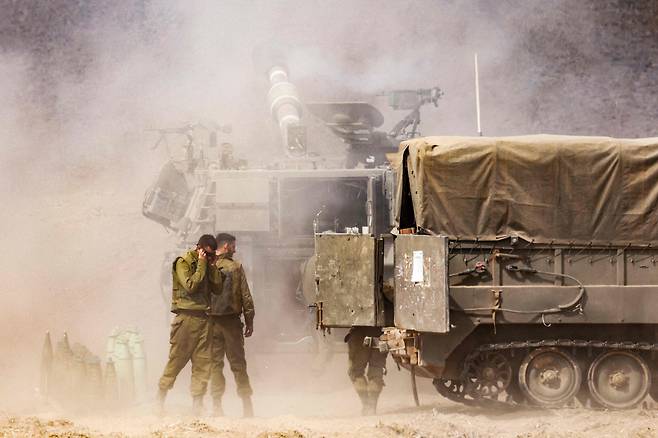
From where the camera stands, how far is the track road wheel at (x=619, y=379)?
11625 mm

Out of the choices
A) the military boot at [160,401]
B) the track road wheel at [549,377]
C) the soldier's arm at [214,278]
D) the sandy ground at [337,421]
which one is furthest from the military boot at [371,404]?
the military boot at [160,401]

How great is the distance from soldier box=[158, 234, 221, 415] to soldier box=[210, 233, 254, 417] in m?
0.13

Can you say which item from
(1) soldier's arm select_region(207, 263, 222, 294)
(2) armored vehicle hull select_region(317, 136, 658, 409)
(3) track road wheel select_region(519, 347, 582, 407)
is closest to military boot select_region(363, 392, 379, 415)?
(2) armored vehicle hull select_region(317, 136, 658, 409)

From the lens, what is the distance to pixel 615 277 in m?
11.5

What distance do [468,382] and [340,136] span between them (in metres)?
6.51

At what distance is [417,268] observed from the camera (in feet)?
36.2

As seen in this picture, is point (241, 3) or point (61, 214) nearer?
point (61, 214)

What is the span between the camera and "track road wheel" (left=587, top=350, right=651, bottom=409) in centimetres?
1162

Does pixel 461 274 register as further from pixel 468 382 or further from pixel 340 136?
pixel 340 136

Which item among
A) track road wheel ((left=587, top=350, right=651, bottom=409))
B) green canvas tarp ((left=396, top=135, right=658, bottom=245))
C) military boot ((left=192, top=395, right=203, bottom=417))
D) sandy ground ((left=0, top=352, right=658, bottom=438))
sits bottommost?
sandy ground ((left=0, top=352, right=658, bottom=438))

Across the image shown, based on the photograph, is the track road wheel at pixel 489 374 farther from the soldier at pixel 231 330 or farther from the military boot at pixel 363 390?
the soldier at pixel 231 330

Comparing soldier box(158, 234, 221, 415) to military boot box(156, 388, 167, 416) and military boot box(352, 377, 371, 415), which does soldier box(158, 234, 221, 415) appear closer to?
military boot box(156, 388, 167, 416)

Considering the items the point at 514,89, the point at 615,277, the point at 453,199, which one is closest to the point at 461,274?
the point at 453,199

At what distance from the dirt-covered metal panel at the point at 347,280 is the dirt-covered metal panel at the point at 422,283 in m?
0.23
